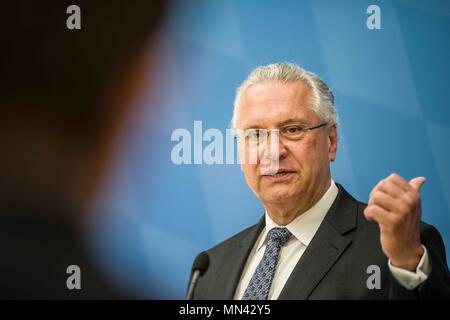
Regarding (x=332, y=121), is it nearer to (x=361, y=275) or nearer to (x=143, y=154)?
(x=361, y=275)

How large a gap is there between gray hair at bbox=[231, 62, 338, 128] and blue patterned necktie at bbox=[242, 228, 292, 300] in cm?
58

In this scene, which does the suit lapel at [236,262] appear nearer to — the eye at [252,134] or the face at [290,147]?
the face at [290,147]

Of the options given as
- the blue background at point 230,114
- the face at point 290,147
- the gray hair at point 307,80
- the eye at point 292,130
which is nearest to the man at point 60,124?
the blue background at point 230,114

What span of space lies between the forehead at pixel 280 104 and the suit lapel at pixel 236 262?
53 centimetres

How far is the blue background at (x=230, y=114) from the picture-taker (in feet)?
10.3

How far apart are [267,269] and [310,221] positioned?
30 cm

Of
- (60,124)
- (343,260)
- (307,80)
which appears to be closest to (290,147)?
(307,80)

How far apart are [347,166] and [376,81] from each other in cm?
45

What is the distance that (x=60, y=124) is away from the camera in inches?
133

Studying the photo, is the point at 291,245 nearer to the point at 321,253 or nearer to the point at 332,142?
the point at 321,253

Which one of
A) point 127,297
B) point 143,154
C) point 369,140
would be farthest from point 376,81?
point 127,297

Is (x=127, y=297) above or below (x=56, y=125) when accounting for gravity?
below

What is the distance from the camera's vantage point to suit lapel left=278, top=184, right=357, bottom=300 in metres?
2.74
